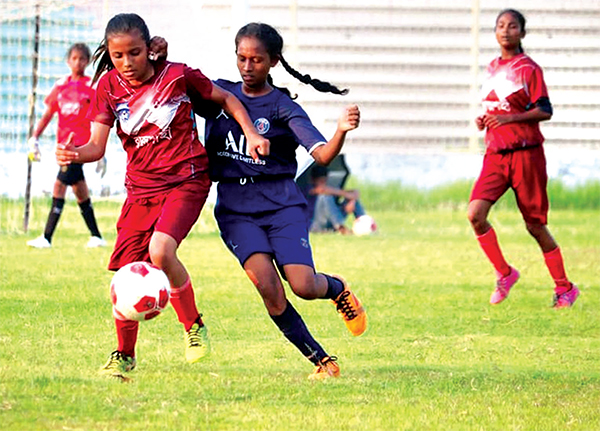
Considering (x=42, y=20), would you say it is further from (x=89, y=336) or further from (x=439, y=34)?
(x=89, y=336)

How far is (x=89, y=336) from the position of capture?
26.8ft

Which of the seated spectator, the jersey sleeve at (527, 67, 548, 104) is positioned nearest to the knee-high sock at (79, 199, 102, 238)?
the seated spectator

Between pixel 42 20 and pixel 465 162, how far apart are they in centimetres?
715

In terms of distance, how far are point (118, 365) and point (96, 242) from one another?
25.2ft

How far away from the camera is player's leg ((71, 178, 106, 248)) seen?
1412cm

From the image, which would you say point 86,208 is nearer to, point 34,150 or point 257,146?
point 34,150

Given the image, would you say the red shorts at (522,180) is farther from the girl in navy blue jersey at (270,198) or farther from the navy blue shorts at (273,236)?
the navy blue shorts at (273,236)

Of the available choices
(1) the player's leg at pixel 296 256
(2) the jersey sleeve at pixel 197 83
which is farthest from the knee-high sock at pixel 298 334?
(2) the jersey sleeve at pixel 197 83

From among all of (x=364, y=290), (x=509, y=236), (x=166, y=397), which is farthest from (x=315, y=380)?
(x=509, y=236)

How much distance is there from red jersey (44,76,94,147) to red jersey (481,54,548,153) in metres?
5.04

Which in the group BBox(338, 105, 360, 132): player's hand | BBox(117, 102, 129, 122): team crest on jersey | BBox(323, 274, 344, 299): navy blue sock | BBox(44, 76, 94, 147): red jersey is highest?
BBox(338, 105, 360, 132): player's hand

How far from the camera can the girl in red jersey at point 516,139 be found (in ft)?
34.0

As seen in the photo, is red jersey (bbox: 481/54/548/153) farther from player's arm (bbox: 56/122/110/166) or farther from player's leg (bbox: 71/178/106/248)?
player's leg (bbox: 71/178/106/248)

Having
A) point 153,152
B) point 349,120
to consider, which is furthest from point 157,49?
point 349,120
